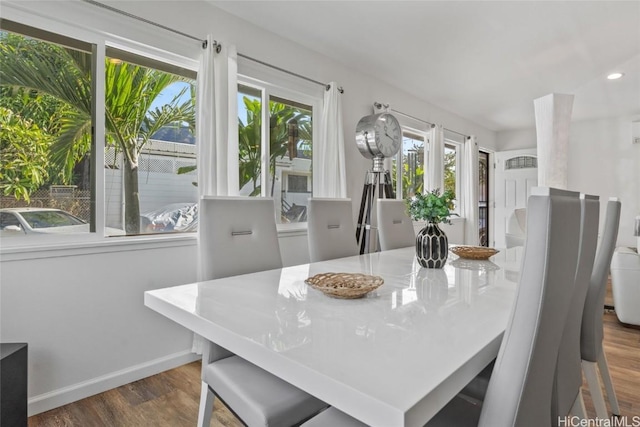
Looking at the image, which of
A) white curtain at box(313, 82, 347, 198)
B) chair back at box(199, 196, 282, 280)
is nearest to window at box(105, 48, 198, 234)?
chair back at box(199, 196, 282, 280)

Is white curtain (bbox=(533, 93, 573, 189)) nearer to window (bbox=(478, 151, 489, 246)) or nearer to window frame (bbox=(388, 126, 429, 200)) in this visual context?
window frame (bbox=(388, 126, 429, 200))

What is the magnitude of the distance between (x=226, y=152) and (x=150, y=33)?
869 mm

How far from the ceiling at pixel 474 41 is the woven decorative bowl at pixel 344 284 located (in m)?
2.06

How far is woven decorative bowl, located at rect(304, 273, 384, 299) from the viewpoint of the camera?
1172mm

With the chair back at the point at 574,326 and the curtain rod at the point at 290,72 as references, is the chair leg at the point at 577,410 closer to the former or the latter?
the chair back at the point at 574,326

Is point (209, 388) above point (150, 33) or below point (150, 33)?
below

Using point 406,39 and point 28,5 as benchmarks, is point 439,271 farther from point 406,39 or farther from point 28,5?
point 28,5

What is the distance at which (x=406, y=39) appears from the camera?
9.99 ft

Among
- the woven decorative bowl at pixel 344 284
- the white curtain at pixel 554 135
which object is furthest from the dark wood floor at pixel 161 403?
the white curtain at pixel 554 135

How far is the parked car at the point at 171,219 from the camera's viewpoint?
92.8 inches

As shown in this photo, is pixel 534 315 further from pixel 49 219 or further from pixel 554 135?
pixel 554 135

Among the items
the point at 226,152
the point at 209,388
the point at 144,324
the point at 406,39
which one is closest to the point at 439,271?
the point at 209,388

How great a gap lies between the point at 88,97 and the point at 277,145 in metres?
1.46

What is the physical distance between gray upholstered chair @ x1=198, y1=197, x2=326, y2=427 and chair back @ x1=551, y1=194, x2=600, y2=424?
71 cm
